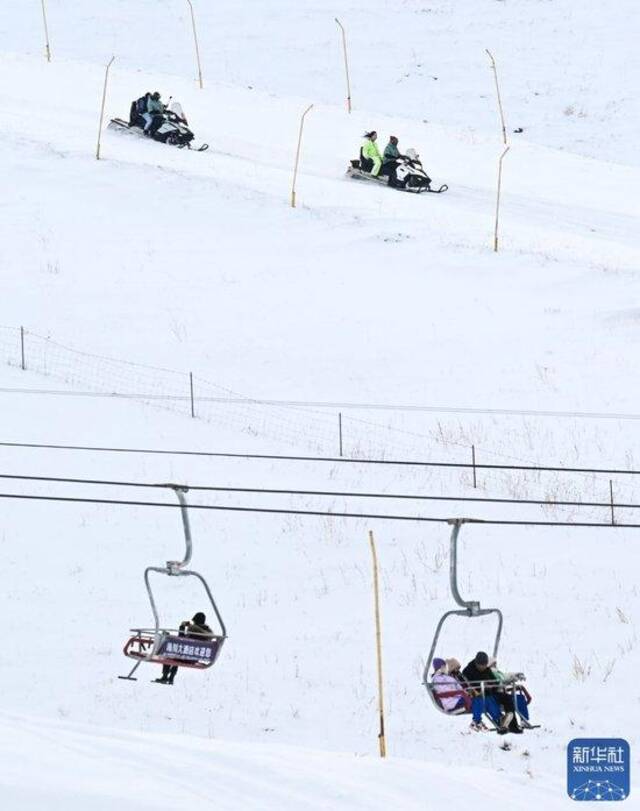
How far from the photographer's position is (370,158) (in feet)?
133

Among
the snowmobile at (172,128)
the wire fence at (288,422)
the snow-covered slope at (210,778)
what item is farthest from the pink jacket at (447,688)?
the snowmobile at (172,128)

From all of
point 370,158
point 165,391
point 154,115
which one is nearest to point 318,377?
point 165,391

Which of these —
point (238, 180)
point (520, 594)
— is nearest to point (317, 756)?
point (520, 594)

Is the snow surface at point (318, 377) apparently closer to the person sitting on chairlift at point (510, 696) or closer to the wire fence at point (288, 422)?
the wire fence at point (288, 422)

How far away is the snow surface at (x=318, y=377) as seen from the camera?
63.3ft

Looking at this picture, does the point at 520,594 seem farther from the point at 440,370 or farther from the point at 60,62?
the point at 60,62

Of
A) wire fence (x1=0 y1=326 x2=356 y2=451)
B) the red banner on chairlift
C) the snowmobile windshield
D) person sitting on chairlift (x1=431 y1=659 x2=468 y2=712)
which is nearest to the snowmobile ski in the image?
the snowmobile windshield

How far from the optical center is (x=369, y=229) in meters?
37.8

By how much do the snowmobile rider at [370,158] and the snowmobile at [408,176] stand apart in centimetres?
6

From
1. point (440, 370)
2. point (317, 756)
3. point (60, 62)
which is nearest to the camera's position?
point (317, 756)

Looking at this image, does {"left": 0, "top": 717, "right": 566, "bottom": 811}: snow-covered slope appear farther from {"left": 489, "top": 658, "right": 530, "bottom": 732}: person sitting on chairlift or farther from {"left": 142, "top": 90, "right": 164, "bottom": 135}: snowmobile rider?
{"left": 142, "top": 90, "right": 164, "bottom": 135}: snowmobile rider

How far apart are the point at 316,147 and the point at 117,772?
2900 centimetres

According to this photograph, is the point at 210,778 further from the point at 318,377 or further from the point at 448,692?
the point at 318,377

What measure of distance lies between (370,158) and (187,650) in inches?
1030
